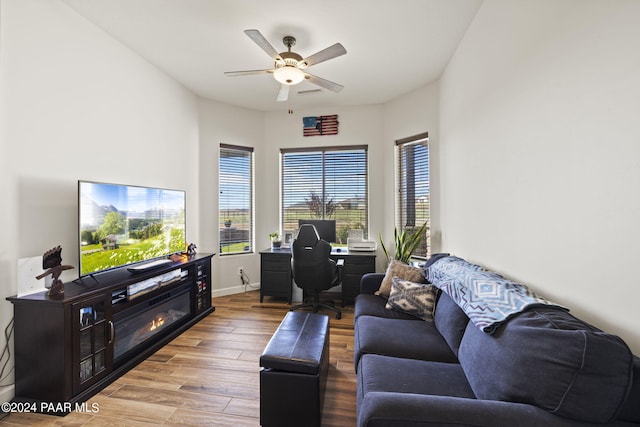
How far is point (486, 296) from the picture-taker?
1465 mm

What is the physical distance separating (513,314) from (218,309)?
11.1 feet

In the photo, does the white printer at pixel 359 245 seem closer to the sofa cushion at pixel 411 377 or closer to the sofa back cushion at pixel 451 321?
the sofa back cushion at pixel 451 321

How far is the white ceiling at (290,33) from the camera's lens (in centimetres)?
222

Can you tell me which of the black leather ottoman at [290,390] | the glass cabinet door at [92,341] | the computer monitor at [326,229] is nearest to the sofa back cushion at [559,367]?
the black leather ottoman at [290,390]

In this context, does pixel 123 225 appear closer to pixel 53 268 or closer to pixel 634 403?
pixel 53 268

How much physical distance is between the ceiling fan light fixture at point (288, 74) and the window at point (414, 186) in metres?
1.96

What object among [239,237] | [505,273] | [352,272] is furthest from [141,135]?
[505,273]

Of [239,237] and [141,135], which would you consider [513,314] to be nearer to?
[141,135]

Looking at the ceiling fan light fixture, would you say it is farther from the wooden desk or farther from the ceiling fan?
the wooden desk

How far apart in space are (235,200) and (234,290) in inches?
55.6

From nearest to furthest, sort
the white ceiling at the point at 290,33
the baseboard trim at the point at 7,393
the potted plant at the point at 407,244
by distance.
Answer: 1. the baseboard trim at the point at 7,393
2. the white ceiling at the point at 290,33
3. the potted plant at the point at 407,244

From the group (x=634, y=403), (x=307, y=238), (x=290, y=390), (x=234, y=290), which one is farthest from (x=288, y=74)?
(x=234, y=290)

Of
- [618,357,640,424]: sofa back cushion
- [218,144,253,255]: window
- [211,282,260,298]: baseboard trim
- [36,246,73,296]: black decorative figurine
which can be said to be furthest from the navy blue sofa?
[218,144,253,255]: window

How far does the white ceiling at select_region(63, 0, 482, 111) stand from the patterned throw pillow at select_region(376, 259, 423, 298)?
2200 mm
